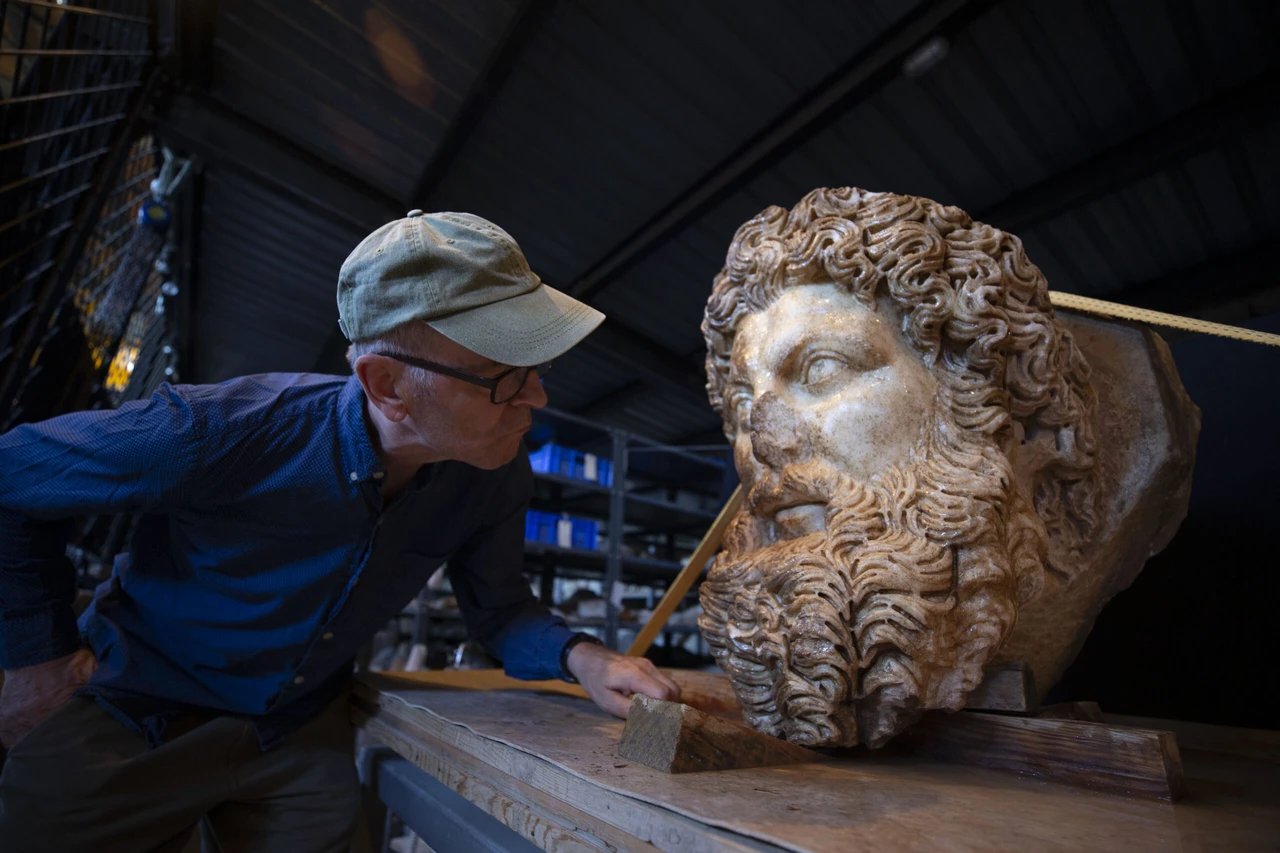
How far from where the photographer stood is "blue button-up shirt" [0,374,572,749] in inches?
51.7

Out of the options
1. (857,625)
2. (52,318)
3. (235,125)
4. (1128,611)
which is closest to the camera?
(857,625)

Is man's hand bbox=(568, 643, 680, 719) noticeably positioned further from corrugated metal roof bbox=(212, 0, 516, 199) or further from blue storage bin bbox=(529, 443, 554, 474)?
blue storage bin bbox=(529, 443, 554, 474)

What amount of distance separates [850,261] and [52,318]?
2.65 metres

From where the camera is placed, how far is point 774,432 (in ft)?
4.92

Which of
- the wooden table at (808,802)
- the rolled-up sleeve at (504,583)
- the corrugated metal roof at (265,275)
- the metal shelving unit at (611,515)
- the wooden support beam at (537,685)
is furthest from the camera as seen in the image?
the metal shelving unit at (611,515)

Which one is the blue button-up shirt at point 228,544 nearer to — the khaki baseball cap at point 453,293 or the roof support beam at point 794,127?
the khaki baseball cap at point 453,293

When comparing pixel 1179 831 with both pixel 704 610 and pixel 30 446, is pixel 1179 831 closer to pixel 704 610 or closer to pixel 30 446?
pixel 704 610

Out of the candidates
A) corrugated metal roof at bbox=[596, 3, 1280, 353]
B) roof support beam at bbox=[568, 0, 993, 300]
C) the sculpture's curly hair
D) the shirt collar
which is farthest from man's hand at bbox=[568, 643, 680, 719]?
corrugated metal roof at bbox=[596, 3, 1280, 353]

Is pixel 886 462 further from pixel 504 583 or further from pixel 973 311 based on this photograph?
pixel 504 583

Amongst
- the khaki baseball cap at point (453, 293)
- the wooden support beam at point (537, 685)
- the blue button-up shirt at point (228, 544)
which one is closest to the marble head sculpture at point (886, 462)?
the wooden support beam at point (537, 685)

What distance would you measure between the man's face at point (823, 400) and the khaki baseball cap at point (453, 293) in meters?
0.43

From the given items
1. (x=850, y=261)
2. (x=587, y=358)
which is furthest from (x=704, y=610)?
(x=587, y=358)

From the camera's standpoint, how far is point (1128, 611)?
7.16ft

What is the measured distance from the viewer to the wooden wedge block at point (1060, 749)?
1035 millimetres
